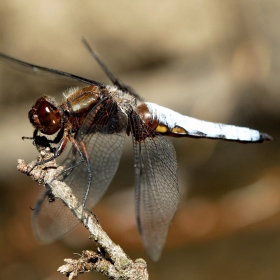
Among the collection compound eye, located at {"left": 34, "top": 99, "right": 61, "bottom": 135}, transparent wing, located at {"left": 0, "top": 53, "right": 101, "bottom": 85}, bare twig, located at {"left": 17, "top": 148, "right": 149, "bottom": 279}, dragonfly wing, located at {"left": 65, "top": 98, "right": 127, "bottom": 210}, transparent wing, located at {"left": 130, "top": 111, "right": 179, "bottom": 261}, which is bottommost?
bare twig, located at {"left": 17, "top": 148, "right": 149, "bottom": 279}

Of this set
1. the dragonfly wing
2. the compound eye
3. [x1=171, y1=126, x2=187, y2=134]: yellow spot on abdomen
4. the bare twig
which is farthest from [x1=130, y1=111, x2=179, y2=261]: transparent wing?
the bare twig

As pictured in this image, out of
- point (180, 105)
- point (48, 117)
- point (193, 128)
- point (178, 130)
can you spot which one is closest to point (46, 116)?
point (48, 117)

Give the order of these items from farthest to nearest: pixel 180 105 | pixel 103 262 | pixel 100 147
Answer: pixel 180 105, pixel 100 147, pixel 103 262

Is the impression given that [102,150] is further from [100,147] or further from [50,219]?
[50,219]

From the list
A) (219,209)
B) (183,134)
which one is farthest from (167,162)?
(219,209)

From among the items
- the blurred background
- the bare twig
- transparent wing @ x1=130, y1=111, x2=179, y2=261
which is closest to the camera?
the bare twig

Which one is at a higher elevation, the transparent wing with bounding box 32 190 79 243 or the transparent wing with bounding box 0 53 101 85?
the transparent wing with bounding box 0 53 101 85

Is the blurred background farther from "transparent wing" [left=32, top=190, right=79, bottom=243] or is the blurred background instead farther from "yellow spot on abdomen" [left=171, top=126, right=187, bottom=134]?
"transparent wing" [left=32, top=190, right=79, bottom=243]
